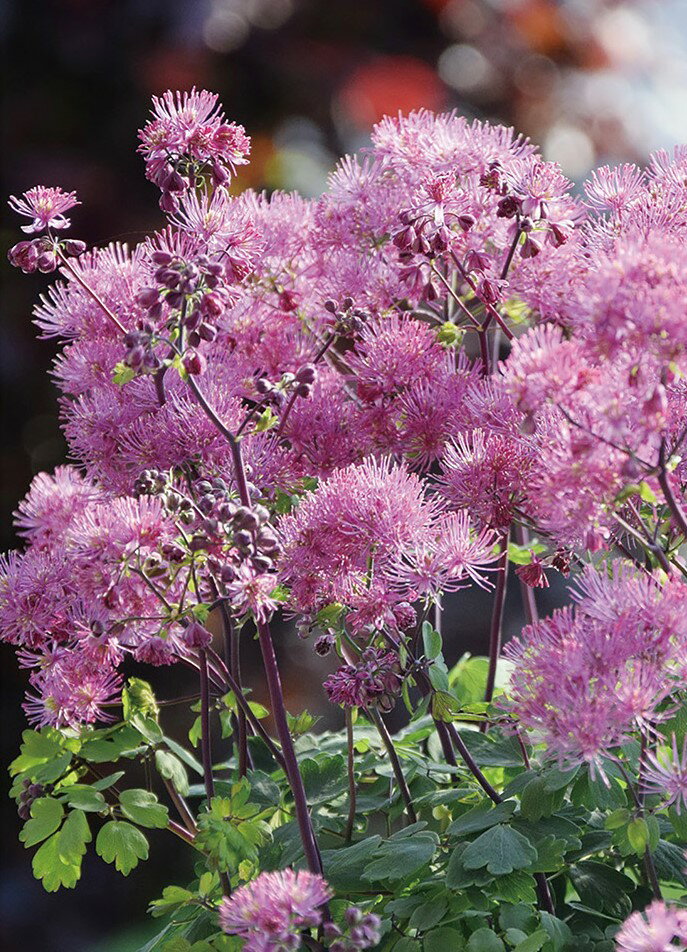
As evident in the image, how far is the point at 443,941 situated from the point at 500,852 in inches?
2.6

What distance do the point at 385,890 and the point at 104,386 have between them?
425 millimetres

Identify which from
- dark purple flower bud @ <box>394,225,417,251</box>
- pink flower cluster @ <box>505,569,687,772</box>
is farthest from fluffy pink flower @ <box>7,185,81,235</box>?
pink flower cluster @ <box>505,569,687,772</box>

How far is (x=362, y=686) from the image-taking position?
2.78ft

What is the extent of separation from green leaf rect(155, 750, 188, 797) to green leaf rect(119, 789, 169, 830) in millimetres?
61

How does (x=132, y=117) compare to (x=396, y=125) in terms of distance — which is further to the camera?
(x=132, y=117)

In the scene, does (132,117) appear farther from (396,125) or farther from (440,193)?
(440,193)

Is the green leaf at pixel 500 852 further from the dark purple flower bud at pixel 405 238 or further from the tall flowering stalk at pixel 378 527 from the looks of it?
the dark purple flower bud at pixel 405 238

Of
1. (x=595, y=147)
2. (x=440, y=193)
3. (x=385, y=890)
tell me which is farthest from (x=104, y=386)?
(x=595, y=147)

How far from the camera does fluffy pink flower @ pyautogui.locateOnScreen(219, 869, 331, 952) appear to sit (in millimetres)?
659

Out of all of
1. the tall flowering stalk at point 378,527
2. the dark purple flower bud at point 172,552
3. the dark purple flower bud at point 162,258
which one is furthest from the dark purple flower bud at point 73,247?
the dark purple flower bud at point 172,552

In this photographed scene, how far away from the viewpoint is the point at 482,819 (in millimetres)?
887

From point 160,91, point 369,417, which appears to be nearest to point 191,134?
point 369,417

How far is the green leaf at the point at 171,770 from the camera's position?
1.01 m

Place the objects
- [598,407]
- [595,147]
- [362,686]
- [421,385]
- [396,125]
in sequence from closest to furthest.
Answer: [598,407] → [362,686] → [421,385] → [396,125] → [595,147]
